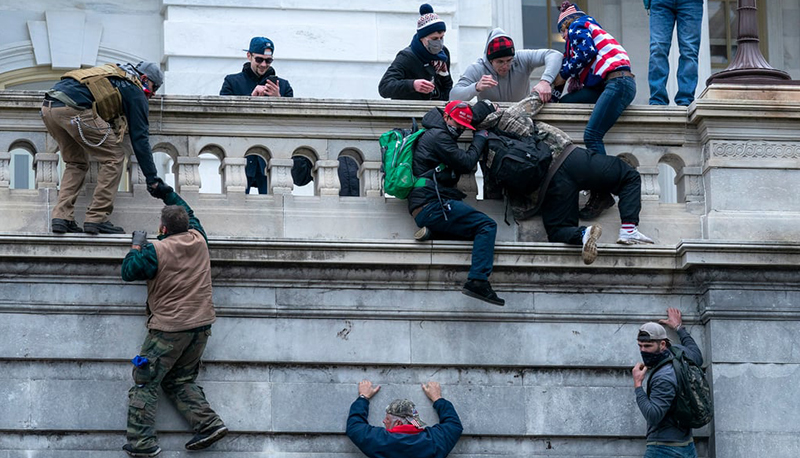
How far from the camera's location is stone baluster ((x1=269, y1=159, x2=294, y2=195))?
17.2 m

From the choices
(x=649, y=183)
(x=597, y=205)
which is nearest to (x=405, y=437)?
(x=597, y=205)

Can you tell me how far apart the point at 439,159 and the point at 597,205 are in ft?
5.13

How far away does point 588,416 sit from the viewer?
56.1ft

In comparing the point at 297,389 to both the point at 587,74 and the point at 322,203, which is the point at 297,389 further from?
the point at 587,74

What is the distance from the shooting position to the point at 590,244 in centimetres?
1694

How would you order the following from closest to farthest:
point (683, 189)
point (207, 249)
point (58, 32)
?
point (207, 249) < point (683, 189) < point (58, 32)

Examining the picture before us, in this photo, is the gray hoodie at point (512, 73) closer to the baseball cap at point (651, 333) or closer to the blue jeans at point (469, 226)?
the blue jeans at point (469, 226)

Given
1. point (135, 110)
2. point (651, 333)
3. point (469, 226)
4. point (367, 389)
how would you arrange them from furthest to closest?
point (469, 226)
point (367, 389)
point (135, 110)
point (651, 333)

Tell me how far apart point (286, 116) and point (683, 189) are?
3.68m

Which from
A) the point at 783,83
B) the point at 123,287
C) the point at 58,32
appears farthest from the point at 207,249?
the point at 58,32

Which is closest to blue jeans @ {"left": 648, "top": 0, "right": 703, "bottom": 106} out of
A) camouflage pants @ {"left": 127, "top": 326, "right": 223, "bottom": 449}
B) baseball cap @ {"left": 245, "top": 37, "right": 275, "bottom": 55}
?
baseball cap @ {"left": 245, "top": 37, "right": 275, "bottom": 55}

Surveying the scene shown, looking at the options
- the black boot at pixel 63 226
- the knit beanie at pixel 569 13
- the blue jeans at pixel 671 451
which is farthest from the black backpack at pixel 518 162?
the black boot at pixel 63 226

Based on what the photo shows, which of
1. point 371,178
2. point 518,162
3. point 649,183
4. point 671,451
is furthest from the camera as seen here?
point 649,183

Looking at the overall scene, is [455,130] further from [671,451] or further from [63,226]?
[63,226]
